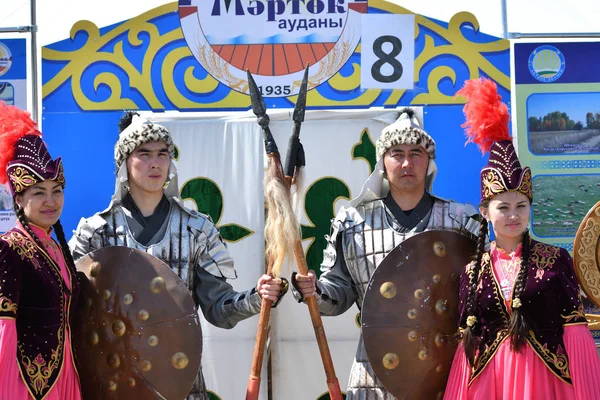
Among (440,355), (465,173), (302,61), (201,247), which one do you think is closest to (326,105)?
(302,61)

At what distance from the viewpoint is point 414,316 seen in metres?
3.69

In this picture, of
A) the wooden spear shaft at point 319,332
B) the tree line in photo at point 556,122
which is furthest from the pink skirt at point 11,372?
the tree line in photo at point 556,122

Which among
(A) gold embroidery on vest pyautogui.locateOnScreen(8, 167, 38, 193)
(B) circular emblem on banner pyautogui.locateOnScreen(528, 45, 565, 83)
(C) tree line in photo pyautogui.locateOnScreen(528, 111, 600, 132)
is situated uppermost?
(B) circular emblem on banner pyautogui.locateOnScreen(528, 45, 565, 83)

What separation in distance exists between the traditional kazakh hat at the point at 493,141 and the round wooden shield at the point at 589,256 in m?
0.40

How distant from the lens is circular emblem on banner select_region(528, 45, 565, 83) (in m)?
5.16

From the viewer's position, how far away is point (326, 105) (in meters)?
5.24

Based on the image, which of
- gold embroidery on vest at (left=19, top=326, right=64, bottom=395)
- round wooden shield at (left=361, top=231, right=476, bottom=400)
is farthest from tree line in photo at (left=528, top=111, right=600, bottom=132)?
gold embroidery on vest at (left=19, top=326, right=64, bottom=395)

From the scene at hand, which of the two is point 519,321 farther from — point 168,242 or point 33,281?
point 33,281

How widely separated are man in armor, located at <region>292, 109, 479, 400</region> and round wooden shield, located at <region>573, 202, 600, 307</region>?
455 mm

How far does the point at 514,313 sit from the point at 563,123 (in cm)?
215

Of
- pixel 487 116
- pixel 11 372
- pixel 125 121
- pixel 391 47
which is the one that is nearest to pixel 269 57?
pixel 391 47

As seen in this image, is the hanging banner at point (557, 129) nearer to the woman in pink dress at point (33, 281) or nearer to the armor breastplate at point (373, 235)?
the armor breastplate at point (373, 235)

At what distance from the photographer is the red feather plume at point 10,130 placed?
3.56 m

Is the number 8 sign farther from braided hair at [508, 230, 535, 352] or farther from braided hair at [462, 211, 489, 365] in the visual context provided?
braided hair at [508, 230, 535, 352]
